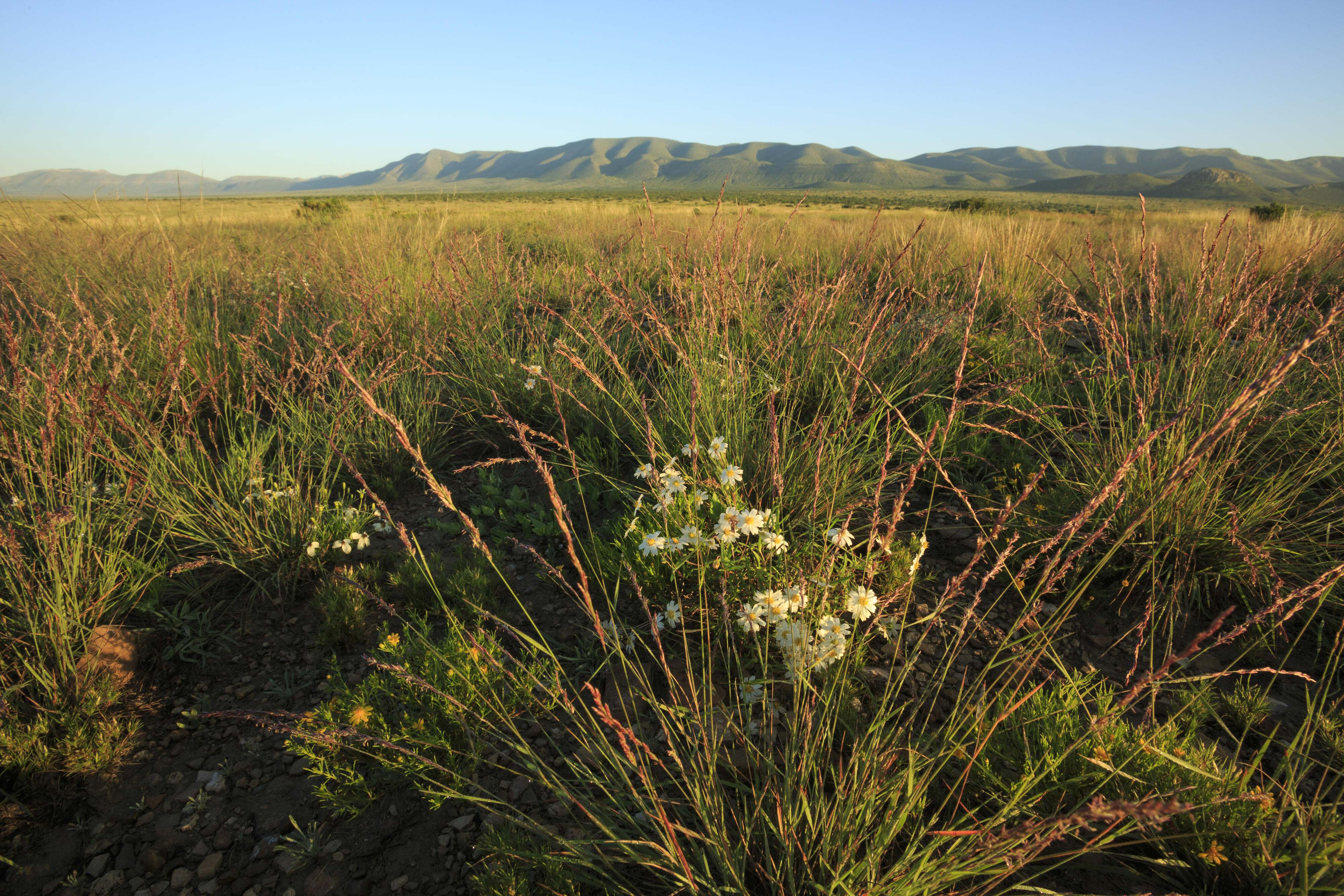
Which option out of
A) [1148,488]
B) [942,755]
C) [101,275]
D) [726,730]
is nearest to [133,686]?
[726,730]

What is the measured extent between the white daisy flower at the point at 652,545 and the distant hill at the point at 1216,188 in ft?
288

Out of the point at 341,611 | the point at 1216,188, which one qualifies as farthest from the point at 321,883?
the point at 1216,188

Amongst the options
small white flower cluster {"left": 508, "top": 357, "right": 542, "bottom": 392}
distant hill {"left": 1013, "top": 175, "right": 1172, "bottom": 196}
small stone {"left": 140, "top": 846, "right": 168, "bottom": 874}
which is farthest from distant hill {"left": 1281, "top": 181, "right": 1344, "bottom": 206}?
small stone {"left": 140, "top": 846, "right": 168, "bottom": 874}

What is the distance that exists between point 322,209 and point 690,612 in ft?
66.9

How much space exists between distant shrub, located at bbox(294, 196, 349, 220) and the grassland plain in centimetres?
1140

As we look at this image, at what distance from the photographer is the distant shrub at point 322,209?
13.7 metres

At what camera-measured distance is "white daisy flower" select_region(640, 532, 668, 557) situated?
194 cm

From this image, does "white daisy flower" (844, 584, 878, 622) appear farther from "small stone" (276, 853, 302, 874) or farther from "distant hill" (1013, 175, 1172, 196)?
"distant hill" (1013, 175, 1172, 196)

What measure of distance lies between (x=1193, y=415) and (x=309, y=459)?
13.5 feet

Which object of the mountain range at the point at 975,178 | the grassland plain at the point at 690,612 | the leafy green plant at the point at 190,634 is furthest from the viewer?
the mountain range at the point at 975,178

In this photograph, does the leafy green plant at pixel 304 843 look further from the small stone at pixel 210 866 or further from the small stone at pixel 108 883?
the small stone at pixel 108 883

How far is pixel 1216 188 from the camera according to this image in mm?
73438

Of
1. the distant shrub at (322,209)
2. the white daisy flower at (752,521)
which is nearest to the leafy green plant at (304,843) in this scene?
the white daisy flower at (752,521)

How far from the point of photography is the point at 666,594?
221cm
